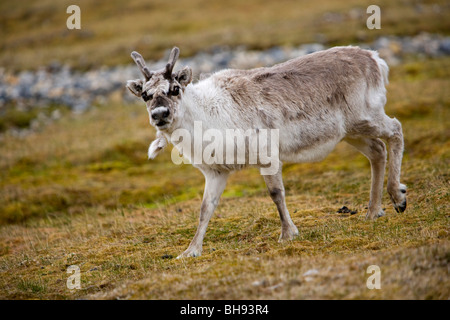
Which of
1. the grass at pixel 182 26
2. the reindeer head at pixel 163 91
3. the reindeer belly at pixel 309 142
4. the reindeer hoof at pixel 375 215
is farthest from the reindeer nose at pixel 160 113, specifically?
the grass at pixel 182 26

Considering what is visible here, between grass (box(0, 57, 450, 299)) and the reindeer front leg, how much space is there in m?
0.25

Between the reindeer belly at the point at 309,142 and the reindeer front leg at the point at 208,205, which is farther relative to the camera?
the reindeer belly at the point at 309,142

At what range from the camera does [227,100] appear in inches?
372

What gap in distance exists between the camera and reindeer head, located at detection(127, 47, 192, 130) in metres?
8.56

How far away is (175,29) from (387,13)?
25.5 metres

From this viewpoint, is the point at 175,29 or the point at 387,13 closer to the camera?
the point at 387,13

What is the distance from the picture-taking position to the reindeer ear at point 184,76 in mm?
9062

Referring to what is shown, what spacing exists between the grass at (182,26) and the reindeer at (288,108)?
3264 centimetres

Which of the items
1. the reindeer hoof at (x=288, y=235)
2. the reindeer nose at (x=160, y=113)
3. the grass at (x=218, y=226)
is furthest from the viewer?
the reindeer hoof at (x=288, y=235)

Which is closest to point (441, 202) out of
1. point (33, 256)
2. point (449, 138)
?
point (449, 138)

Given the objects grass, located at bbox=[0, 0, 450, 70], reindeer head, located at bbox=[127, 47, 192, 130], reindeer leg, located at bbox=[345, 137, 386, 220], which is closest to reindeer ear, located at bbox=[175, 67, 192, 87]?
reindeer head, located at bbox=[127, 47, 192, 130]

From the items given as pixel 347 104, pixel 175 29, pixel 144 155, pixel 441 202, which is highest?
pixel 175 29

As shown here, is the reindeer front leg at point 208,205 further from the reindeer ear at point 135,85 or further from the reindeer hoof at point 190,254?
the reindeer ear at point 135,85
